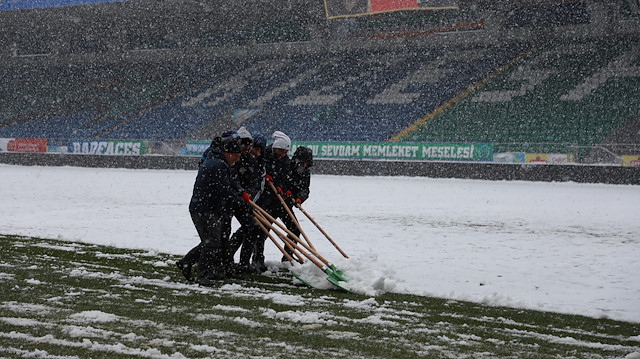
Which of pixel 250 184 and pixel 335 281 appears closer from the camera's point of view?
pixel 335 281

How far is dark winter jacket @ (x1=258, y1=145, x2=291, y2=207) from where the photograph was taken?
761 centimetres

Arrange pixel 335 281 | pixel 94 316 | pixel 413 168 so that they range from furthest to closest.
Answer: pixel 413 168 < pixel 335 281 < pixel 94 316

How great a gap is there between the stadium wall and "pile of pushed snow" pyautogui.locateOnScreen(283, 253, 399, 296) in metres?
20.4

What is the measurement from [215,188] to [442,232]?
5.79 metres

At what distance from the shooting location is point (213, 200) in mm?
6516

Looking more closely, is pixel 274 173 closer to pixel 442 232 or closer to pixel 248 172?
pixel 248 172

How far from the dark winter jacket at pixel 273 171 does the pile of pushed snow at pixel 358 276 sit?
0.80m

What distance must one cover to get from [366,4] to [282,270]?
2647 cm

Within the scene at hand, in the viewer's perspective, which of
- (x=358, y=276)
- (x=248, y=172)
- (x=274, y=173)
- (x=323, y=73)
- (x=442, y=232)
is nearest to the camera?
(x=358, y=276)

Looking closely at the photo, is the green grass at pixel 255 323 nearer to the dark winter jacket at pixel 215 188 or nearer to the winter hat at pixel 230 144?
the dark winter jacket at pixel 215 188

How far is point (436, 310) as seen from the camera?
217 inches

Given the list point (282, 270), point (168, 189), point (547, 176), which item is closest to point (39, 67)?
point (168, 189)

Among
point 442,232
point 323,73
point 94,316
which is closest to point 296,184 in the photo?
point 94,316

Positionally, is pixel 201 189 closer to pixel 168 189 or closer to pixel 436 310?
pixel 436 310
